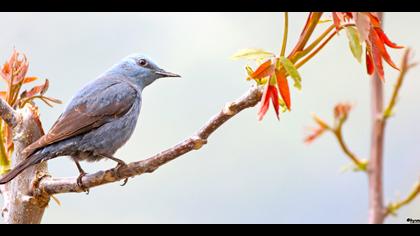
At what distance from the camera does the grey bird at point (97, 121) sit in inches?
172

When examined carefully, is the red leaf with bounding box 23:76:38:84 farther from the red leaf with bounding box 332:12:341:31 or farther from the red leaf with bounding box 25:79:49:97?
the red leaf with bounding box 332:12:341:31

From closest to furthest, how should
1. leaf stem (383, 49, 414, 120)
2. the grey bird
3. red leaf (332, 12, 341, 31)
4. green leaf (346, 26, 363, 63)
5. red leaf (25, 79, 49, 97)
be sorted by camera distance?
green leaf (346, 26, 363, 63) < red leaf (332, 12, 341, 31) < red leaf (25, 79, 49, 97) < leaf stem (383, 49, 414, 120) < the grey bird

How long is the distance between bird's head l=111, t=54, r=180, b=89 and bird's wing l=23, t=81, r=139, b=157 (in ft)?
1.01

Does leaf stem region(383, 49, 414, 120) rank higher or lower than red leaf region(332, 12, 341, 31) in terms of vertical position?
higher

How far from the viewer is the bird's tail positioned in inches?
117

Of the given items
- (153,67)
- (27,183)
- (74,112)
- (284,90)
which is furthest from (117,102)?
(284,90)

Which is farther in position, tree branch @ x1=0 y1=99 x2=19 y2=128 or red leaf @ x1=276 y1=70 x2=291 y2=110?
tree branch @ x1=0 y1=99 x2=19 y2=128

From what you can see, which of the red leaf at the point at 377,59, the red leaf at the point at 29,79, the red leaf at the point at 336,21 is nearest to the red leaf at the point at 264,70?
the red leaf at the point at 336,21

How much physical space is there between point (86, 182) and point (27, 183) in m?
0.39

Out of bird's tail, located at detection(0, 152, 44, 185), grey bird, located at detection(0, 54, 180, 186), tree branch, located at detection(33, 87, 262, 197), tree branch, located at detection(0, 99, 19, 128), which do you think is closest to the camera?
tree branch, located at detection(33, 87, 262, 197)

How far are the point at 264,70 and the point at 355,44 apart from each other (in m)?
0.35

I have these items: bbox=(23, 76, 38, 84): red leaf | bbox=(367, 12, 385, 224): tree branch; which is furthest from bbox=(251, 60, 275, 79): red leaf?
bbox=(23, 76, 38, 84): red leaf

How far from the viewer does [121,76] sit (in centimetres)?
544

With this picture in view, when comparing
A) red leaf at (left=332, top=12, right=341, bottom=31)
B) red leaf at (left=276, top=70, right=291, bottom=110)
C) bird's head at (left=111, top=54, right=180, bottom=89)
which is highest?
bird's head at (left=111, top=54, right=180, bottom=89)
